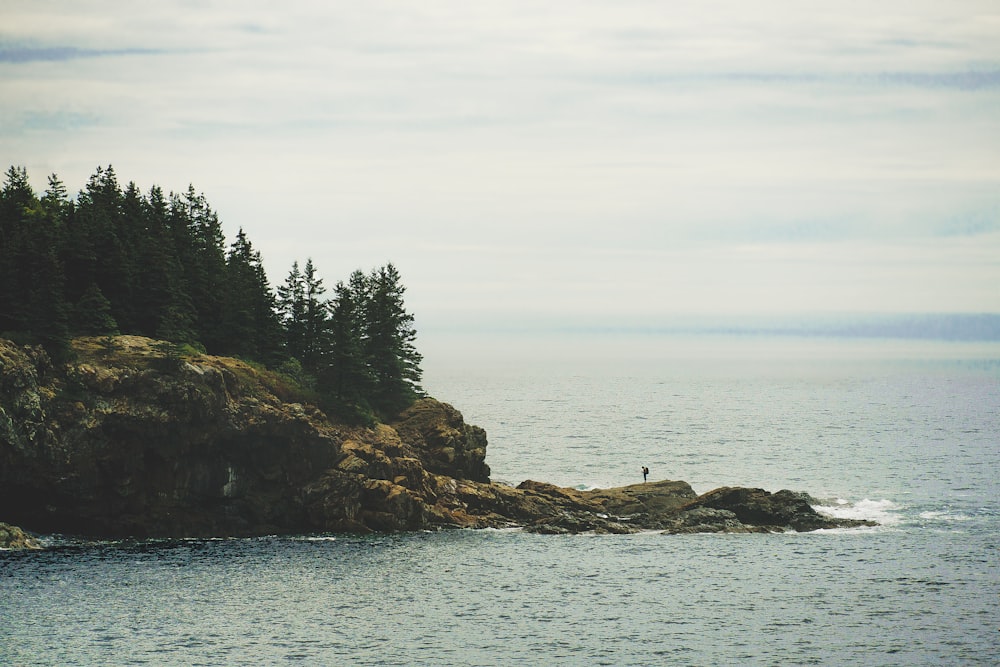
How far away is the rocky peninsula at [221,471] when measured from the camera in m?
74.9

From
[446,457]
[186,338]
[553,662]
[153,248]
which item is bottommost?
[553,662]

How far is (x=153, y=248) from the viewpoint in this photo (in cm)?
9356

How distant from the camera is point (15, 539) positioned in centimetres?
7181

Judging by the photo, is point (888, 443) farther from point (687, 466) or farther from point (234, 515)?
point (234, 515)

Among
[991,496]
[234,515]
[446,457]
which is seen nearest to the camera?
[234,515]

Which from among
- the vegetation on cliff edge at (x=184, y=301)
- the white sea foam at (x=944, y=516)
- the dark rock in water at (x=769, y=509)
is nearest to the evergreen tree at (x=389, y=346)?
the vegetation on cliff edge at (x=184, y=301)

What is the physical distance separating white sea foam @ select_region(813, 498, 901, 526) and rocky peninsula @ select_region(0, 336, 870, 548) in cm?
469

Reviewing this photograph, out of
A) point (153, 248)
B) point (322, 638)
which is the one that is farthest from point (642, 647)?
point (153, 248)

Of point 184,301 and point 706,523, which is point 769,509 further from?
point 184,301

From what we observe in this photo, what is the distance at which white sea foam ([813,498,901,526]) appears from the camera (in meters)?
92.9

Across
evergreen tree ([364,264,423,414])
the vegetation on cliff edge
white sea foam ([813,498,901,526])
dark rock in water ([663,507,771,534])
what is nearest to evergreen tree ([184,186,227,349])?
the vegetation on cliff edge

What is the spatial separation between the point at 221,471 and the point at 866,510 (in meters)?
60.9

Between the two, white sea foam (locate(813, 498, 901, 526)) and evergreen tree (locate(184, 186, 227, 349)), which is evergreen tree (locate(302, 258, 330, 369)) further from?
white sea foam (locate(813, 498, 901, 526))

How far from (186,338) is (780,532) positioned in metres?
55.1
